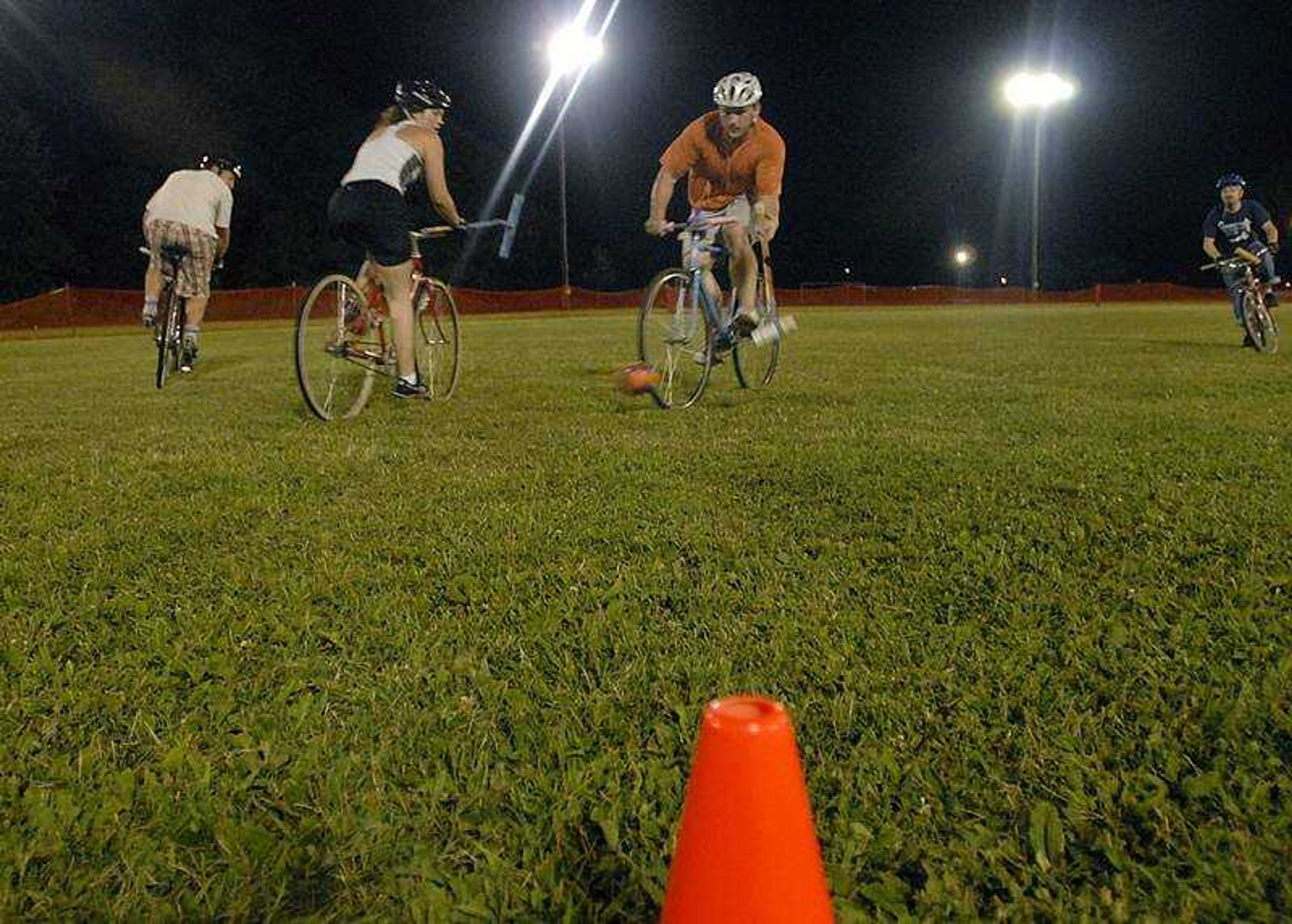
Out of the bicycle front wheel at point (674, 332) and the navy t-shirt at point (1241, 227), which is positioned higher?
the navy t-shirt at point (1241, 227)

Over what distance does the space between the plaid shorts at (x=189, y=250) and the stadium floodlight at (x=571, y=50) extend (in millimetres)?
34234

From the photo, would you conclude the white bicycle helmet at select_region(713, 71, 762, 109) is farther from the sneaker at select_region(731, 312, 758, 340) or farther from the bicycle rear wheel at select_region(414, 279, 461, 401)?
the bicycle rear wheel at select_region(414, 279, 461, 401)

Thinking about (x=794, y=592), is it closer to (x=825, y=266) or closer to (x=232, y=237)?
(x=232, y=237)

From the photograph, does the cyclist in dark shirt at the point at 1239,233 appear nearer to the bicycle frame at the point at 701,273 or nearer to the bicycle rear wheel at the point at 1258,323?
the bicycle rear wheel at the point at 1258,323

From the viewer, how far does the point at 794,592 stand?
2840 millimetres

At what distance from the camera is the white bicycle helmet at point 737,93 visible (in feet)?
21.5

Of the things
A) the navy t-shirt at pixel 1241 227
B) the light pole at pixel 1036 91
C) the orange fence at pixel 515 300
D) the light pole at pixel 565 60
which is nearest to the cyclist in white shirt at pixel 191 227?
the navy t-shirt at pixel 1241 227

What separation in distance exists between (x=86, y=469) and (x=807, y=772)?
386 cm

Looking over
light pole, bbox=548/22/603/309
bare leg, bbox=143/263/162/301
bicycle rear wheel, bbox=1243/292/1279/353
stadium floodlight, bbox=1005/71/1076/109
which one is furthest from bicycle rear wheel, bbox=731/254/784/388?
stadium floodlight, bbox=1005/71/1076/109

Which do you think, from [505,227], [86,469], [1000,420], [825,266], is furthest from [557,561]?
[825,266]

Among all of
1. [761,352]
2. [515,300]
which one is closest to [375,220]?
[761,352]

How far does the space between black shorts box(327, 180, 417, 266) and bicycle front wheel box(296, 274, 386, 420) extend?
0.29 metres

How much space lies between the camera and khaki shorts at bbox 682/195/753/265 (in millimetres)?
6887

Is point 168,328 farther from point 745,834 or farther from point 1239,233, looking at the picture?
point 1239,233
